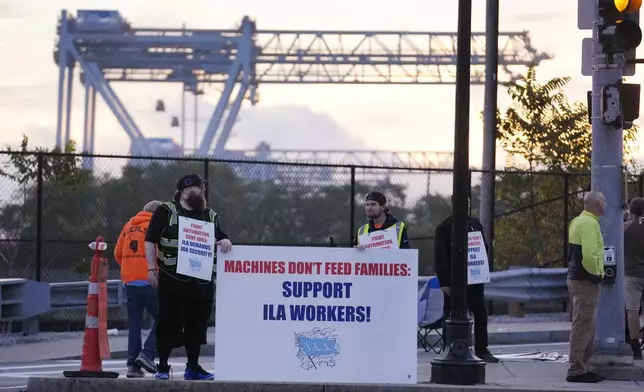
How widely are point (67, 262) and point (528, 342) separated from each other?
22.4m

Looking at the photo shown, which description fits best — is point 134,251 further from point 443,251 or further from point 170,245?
point 443,251

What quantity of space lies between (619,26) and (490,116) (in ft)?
26.3

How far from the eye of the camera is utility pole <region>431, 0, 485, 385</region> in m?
12.7

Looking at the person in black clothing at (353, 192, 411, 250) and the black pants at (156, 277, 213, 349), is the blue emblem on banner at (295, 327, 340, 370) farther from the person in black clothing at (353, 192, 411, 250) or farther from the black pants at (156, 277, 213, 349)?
the person in black clothing at (353, 192, 411, 250)

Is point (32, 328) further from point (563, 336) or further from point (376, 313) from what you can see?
point (376, 313)

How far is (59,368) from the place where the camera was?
15922mm

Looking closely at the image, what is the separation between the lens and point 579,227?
43.8 ft

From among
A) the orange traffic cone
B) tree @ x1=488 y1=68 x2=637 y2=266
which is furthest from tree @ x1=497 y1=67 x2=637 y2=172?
the orange traffic cone

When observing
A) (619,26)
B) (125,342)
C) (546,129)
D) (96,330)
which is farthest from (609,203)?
(546,129)

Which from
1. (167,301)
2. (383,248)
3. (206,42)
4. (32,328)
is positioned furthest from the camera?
(206,42)

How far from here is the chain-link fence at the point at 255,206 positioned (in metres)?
29.3

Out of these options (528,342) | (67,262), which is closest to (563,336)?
(528,342)

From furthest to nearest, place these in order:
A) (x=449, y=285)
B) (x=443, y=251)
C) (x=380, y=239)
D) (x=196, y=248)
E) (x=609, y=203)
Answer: (x=443, y=251), (x=449, y=285), (x=609, y=203), (x=380, y=239), (x=196, y=248)

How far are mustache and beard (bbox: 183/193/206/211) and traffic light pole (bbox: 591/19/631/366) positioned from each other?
4.08 m
